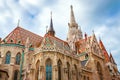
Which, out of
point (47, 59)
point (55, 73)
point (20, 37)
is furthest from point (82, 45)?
point (55, 73)

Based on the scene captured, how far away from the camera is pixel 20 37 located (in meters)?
28.1

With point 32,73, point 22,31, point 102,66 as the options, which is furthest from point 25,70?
point 102,66

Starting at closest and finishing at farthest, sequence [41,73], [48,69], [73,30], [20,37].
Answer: [41,73], [48,69], [20,37], [73,30]

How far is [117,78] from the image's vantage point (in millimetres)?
33188

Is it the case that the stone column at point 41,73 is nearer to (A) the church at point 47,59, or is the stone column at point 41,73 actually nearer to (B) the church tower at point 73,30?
(A) the church at point 47,59

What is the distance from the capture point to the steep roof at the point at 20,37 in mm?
27156

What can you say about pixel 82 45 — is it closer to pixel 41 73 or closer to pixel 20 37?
pixel 20 37

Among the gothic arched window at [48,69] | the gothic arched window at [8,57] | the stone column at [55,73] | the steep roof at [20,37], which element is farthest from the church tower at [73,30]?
the stone column at [55,73]

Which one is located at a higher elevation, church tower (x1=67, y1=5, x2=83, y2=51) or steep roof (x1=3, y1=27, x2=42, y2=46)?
church tower (x1=67, y1=5, x2=83, y2=51)

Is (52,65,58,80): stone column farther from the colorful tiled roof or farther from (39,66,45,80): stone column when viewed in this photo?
the colorful tiled roof

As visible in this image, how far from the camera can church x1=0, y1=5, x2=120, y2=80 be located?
2106 centimetres

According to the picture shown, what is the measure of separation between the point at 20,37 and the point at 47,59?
8.99 metres

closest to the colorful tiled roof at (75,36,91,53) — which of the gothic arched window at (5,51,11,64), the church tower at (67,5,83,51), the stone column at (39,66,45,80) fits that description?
the church tower at (67,5,83,51)

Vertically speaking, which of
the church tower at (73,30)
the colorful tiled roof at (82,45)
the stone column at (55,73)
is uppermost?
the church tower at (73,30)
